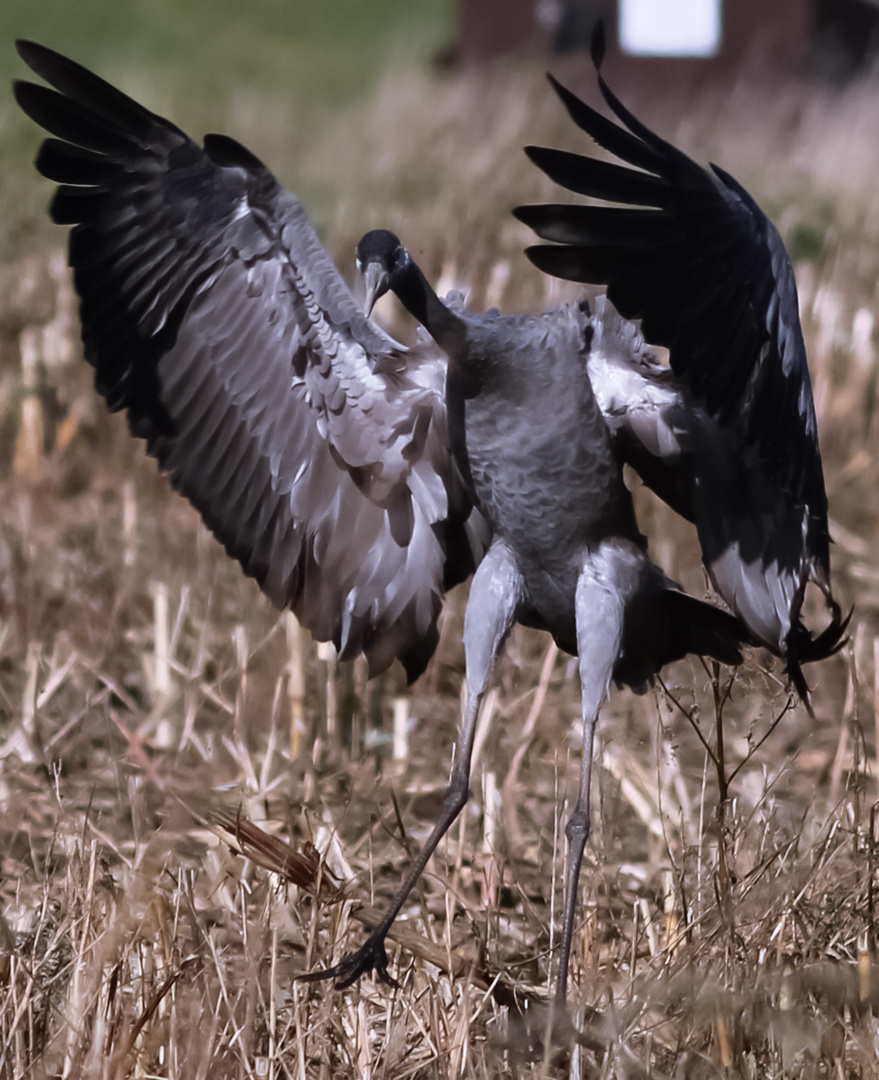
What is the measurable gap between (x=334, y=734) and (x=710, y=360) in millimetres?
1670

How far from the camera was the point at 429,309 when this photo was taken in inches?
93.1

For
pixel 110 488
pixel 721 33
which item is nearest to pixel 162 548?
pixel 110 488

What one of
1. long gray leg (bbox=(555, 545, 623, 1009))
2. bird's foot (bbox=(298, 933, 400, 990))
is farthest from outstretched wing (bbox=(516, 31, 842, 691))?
bird's foot (bbox=(298, 933, 400, 990))

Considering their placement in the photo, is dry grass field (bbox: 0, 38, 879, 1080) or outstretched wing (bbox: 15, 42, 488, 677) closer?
dry grass field (bbox: 0, 38, 879, 1080)

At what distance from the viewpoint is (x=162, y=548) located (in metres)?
4.27

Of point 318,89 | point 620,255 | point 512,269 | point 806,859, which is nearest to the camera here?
point 620,255

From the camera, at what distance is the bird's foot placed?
2.19m

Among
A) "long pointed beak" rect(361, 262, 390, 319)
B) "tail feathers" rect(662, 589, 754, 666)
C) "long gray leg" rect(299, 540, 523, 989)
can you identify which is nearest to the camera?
"long pointed beak" rect(361, 262, 390, 319)

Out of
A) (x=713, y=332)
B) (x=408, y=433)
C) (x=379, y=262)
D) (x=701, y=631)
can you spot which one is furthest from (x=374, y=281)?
(x=701, y=631)

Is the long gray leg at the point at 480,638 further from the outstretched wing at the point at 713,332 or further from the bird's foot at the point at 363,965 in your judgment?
the outstretched wing at the point at 713,332

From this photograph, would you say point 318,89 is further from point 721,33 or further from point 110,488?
point 110,488

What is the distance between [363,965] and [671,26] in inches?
641

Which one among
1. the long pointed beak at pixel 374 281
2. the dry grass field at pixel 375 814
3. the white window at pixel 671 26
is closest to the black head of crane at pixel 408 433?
the long pointed beak at pixel 374 281

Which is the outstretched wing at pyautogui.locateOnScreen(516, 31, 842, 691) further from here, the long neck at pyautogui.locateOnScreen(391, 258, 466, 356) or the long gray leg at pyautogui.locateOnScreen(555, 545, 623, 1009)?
the long neck at pyautogui.locateOnScreen(391, 258, 466, 356)
